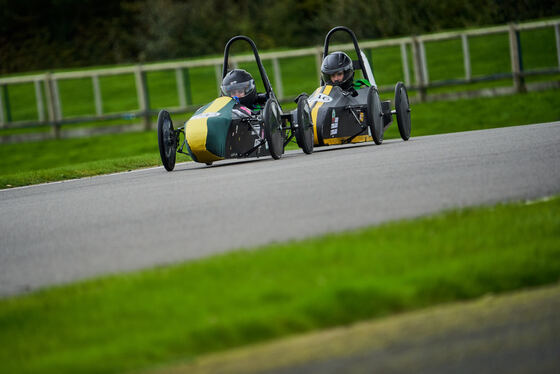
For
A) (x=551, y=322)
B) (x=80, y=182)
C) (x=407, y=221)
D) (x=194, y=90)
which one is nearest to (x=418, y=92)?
(x=194, y=90)

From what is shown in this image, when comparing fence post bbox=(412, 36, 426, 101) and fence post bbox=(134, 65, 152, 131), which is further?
fence post bbox=(134, 65, 152, 131)

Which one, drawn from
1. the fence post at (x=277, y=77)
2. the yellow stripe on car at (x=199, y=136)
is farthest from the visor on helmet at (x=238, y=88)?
the fence post at (x=277, y=77)

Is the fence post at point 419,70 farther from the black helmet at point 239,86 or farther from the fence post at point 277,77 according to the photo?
the black helmet at point 239,86

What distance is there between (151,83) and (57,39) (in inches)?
577

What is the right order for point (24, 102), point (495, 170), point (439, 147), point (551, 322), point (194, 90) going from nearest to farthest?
point (551, 322) < point (495, 170) < point (439, 147) < point (194, 90) < point (24, 102)

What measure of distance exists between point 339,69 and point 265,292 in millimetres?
11412

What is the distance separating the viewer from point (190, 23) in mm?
45312

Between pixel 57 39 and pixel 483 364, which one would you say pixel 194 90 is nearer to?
pixel 57 39

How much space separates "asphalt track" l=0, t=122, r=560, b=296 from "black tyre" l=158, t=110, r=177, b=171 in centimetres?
108

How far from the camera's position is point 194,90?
3794 cm

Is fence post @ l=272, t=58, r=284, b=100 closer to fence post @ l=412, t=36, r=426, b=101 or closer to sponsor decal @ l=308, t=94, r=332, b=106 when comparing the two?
fence post @ l=412, t=36, r=426, b=101

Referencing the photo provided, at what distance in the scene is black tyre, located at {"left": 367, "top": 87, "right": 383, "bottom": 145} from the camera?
49.0 feet

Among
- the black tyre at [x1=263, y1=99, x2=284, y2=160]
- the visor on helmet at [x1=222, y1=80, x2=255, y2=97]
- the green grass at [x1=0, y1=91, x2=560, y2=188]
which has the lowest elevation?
the green grass at [x1=0, y1=91, x2=560, y2=188]

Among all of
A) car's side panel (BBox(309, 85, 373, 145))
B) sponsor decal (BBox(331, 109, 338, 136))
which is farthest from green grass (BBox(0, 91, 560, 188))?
sponsor decal (BBox(331, 109, 338, 136))
